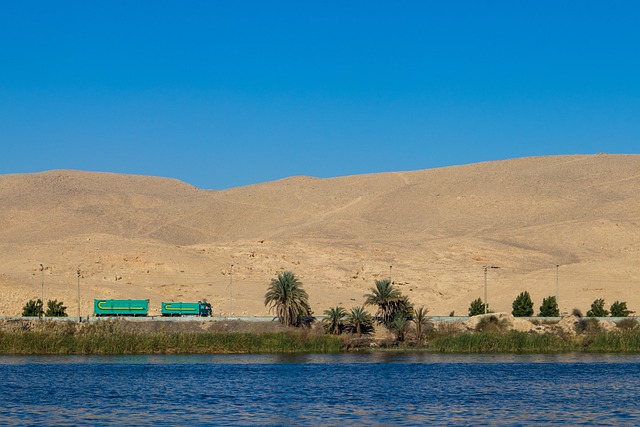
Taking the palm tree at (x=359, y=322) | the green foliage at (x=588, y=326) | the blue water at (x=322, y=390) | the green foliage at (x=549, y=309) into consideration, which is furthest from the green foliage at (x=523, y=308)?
the blue water at (x=322, y=390)

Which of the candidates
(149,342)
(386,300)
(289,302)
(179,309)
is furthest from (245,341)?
(179,309)

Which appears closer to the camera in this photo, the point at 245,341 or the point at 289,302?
the point at 245,341

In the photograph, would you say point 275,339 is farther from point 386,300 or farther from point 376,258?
point 376,258

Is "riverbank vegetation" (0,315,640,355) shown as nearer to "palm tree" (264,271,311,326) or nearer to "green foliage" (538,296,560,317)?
"palm tree" (264,271,311,326)

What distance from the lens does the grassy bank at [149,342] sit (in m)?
77.9

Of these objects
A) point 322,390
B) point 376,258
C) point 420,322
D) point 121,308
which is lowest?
point 322,390

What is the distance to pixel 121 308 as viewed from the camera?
94.2m

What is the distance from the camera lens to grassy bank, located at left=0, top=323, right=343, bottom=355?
256 feet

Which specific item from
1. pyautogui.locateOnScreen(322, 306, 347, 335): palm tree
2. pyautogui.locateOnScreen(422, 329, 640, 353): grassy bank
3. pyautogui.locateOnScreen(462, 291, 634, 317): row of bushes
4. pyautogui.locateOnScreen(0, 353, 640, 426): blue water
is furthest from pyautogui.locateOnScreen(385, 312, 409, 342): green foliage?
pyautogui.locateOnScreen(462, 291, 634, 317): row of bushes

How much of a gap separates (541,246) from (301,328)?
8307 cm

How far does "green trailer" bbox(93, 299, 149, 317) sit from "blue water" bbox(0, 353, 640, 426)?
61.8 ft

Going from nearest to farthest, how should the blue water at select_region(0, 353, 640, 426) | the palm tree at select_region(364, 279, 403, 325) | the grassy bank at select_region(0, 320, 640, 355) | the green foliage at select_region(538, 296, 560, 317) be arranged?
1. the blue water at select_region(0, 353, 640, 426)
2. the grassy bank at select_region(0, 320, 640, 355)
3. the palm tree at select_region(364, 279, 403, 325)
4. the green foliage at select_region(538, 296, 560, 317)

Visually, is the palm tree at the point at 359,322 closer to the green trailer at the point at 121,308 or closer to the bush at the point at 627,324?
the green trailer at the point at 121,308

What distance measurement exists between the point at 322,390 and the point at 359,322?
2855cm
